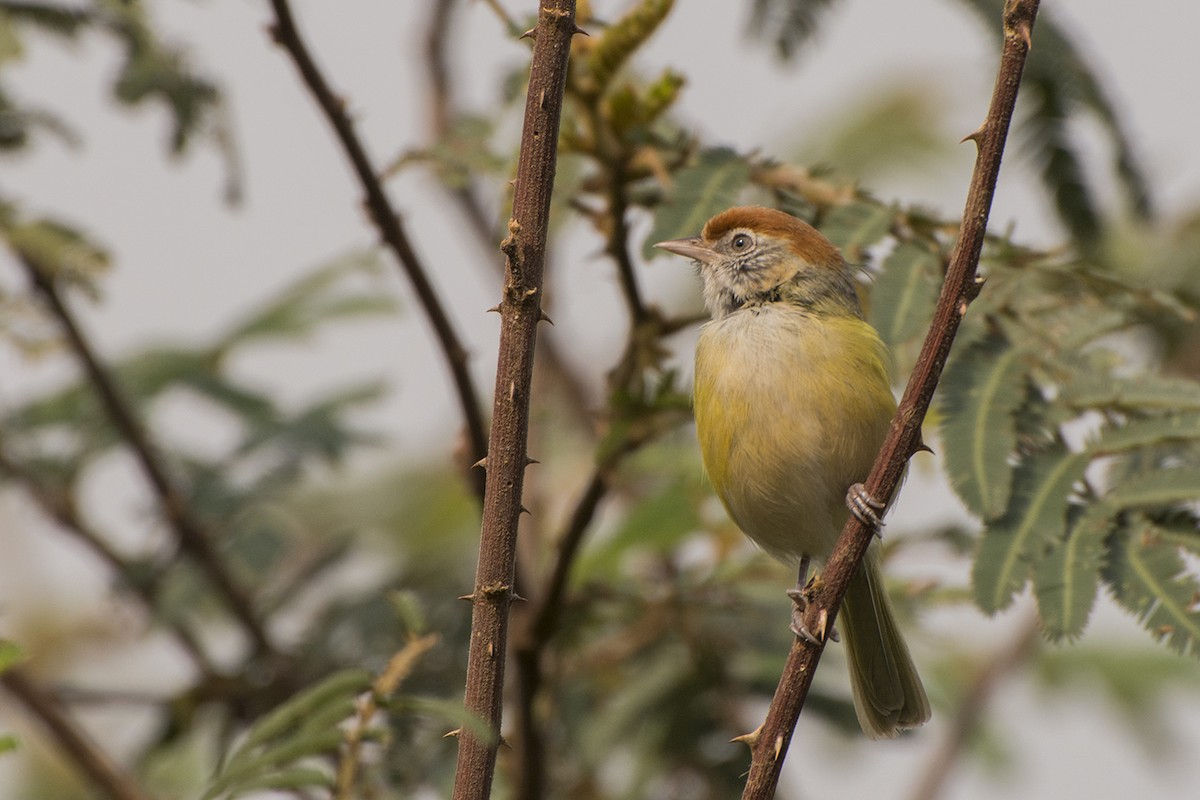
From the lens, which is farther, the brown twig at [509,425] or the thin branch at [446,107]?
the thin branch at [446,107]

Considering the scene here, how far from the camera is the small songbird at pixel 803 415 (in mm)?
3797

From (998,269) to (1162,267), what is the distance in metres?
2.66

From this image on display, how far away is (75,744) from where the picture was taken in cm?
391

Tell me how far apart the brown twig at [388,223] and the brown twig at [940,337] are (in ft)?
5.12

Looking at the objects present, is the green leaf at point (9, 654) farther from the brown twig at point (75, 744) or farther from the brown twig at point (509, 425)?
the brown twig at point (75, 744)

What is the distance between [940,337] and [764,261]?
1.82 m

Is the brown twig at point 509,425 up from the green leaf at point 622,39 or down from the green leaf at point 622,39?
down

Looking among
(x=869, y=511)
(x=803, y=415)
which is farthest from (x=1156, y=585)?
(x=803, y=415)

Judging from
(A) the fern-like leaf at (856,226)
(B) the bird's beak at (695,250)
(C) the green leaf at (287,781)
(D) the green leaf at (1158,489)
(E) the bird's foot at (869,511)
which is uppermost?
(B) the bird's beak at (695,250)

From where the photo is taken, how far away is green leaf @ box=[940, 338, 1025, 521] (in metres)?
3.21

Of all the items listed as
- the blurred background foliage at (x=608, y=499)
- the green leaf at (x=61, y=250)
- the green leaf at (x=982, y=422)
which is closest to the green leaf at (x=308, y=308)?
the blurred background foliage at (x=608, y=499)

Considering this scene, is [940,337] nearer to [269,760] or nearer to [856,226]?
[856,226]

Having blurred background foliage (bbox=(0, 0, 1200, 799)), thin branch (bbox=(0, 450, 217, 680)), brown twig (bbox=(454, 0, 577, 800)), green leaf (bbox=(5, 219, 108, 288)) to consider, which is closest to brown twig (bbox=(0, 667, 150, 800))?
blurred background foliage (bbox=(0, 0, 1200, 799))

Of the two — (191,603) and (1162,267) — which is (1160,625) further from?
(1162,267)
